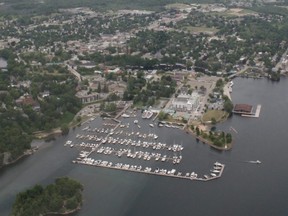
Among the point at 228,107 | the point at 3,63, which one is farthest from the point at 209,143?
the point at 3,63

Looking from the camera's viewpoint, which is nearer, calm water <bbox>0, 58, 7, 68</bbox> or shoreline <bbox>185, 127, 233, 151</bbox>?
shoreline <bbox>185, 127, 233, 151</bbox>

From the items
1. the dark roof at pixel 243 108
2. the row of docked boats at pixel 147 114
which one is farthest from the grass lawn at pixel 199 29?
the row of docked boats at pixel 147 114

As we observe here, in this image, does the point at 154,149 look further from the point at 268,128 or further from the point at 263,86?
the point at 263,86

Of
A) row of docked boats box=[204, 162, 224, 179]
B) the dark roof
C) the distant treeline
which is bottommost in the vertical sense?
the distant treeline

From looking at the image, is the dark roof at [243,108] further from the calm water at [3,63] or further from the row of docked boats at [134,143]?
the calm water at [3,63]

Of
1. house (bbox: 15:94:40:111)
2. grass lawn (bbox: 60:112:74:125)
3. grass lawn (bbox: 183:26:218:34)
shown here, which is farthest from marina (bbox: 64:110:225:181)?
grass lawn (bbox: 183:26:218:34)

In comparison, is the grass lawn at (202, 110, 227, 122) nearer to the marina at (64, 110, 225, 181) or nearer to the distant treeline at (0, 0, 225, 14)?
the marina at (64, 110, 225, 181)
